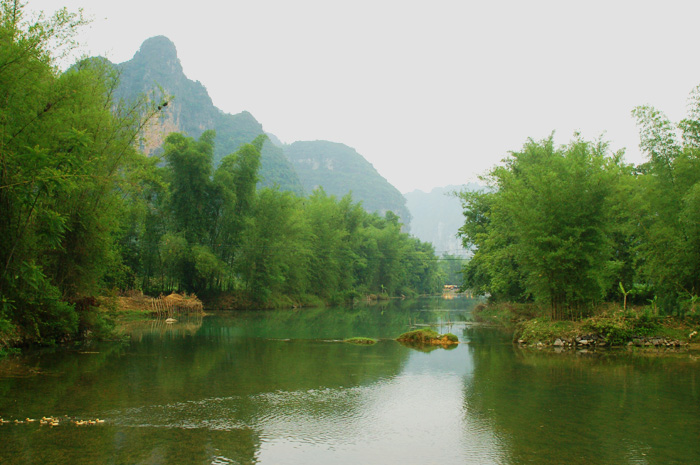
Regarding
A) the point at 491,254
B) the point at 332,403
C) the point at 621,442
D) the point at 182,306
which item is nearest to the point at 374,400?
the point at 332,403

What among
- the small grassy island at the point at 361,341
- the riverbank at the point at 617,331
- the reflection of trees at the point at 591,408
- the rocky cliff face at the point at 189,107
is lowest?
the small grassy island at the point at 361,341

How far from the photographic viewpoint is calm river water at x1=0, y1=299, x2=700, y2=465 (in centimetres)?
680

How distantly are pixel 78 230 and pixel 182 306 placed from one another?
19241mm

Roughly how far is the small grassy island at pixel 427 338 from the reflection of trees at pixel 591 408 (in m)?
5.17

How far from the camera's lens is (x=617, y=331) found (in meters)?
18.2

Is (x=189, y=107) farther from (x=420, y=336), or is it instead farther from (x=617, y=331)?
(x=617, y=331)

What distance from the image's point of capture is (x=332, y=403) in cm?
973

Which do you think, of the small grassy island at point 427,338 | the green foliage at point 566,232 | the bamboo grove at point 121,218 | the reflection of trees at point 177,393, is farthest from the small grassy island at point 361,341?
the bamboo grove at point 121,218

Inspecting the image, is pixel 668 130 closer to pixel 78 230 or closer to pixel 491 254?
pixel 491 254

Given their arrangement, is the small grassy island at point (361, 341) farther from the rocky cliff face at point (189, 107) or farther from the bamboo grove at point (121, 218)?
the rocky cliff face at point (189, 107)

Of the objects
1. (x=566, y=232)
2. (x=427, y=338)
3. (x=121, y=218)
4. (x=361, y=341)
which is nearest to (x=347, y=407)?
(x=361, y=341)

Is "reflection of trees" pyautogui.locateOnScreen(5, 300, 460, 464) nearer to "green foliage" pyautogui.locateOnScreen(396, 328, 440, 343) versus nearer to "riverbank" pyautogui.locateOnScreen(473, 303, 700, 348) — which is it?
"green foliage" pyautogui.locateOnScreen(396, 328, 440, 343)

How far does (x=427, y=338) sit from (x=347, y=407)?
12.3 meters

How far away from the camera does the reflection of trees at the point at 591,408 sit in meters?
6.96
